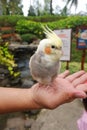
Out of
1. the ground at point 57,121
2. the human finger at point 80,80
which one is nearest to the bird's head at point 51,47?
the human finger at point 80,80

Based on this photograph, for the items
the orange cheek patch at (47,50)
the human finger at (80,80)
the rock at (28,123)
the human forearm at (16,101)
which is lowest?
the rock at (28,123)

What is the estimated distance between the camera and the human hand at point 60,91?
48.2 inches

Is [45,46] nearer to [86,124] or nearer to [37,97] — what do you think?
[37,97]

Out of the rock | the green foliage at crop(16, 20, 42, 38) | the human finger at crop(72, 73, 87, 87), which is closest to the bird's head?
the human finger at crop(72, 73, 87, 87)

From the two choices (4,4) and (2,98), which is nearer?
(2,98)

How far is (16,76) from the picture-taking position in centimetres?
526

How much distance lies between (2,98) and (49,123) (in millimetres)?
2369

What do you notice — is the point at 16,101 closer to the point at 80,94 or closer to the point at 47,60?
the point at 47,60

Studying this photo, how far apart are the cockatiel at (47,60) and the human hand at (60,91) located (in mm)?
58

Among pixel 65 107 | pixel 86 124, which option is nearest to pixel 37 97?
pixel 86 124

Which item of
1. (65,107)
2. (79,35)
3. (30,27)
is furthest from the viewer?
(30,27)

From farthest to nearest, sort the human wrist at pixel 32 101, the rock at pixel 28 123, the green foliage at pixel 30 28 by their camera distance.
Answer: the green foliage at pixel 30 28
the rock at pixel 28 123
the human wrist at pixel 32 101

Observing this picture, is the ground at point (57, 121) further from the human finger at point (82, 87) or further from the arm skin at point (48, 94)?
the human finger at point (82, 87)

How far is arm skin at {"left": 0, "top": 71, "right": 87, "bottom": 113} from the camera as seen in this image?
1236mm
